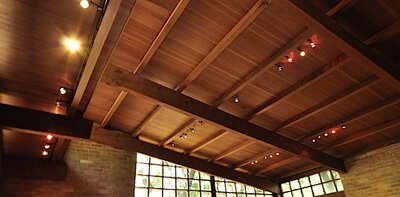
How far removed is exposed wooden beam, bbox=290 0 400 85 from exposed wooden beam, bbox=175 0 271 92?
50cm

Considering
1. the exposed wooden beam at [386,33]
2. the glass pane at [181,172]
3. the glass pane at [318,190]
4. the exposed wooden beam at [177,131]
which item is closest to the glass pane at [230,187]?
the glass pane at [181,172]

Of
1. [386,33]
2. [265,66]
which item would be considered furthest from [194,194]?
[386,33]

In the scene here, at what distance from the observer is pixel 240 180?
838 centimetres

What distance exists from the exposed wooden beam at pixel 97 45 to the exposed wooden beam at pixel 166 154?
2.33 meters

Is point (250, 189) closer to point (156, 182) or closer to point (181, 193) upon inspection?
point (181, 193)

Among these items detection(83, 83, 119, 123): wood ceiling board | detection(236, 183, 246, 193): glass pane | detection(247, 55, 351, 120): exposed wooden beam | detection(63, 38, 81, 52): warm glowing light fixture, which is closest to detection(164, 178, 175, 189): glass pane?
detection(236, 183, 246, 193): glass pane

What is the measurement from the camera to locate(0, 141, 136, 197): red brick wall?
6215mm

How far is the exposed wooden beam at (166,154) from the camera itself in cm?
663

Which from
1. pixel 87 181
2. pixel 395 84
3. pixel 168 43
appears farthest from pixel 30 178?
pixel 395 84

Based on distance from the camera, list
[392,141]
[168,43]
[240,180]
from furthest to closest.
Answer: [240,180] → [392,141] → [168,43]

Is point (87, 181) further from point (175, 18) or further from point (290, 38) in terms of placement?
point (290, 38)

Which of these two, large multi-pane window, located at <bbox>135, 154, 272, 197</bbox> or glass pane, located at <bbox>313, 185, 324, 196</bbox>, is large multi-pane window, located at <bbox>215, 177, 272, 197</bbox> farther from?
glass pane, located at <bbox>313, 185, 324, 196</bbox>

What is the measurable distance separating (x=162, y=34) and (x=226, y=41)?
92 centimetres

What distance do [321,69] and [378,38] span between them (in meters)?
0.90
